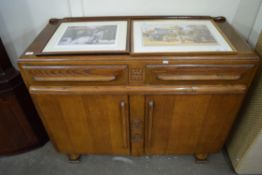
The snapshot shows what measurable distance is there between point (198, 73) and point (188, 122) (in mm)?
291

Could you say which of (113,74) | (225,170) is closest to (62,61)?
(113,74)

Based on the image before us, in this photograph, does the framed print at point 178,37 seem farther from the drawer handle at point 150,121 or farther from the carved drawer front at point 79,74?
the drawer handle at point 150,121

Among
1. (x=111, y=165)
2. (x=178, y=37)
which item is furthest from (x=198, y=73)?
(x=111, y=165)

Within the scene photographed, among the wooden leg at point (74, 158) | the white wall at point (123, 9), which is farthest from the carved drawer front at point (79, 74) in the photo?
the wooden leg at point (74, 158)

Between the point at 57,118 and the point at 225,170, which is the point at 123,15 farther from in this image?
Result: the point at 225,170

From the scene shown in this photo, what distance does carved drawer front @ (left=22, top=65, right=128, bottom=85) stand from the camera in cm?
76

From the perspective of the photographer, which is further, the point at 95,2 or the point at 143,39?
the point at 95,2

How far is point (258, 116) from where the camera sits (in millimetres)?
919

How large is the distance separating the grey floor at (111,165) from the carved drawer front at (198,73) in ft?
2.14

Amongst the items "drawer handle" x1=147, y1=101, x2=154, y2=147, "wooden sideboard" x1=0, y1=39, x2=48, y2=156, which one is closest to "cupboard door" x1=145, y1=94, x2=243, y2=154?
"drawer handle" x1=147, y1=101, x2=154, y2=147

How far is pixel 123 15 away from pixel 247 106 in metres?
0.81

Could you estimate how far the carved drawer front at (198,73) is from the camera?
76 centimetres

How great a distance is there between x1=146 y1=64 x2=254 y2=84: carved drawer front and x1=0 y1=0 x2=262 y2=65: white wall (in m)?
0.40

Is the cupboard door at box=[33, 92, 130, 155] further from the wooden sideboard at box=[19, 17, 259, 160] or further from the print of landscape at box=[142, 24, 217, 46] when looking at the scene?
the print of landscape at box=[142, 24, 217, 46]
